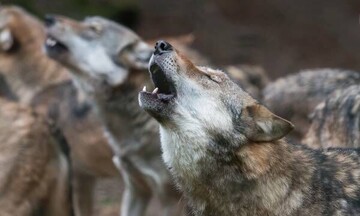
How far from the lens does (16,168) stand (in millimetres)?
7168

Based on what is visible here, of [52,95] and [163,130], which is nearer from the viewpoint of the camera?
[163,130]

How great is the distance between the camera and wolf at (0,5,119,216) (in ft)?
34.0

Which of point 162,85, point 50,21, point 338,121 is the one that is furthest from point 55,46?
point 162,85

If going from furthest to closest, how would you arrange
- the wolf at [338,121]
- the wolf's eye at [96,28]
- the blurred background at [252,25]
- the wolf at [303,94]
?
the blurred background at [252,25]
the wolf's eye at [96,28]
the wolf at [303,94]
the wolf at [338,121]

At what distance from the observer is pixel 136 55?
941cm

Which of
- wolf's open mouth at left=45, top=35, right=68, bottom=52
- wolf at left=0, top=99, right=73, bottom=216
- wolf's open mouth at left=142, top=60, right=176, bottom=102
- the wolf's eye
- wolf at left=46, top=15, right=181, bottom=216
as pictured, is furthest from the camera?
the wolf's eye

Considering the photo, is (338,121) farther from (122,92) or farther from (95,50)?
(95,50)

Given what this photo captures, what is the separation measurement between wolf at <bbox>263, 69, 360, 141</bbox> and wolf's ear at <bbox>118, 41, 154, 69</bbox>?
3.91 feet

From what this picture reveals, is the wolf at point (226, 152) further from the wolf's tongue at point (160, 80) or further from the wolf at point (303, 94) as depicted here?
the wolf at point (303, 94)

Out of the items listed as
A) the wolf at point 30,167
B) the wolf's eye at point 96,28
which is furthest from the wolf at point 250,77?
the wolf at point 30,167

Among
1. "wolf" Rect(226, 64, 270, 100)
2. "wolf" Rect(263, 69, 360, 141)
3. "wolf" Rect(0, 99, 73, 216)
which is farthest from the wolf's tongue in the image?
"wolf" Rect(226, 64, 270, 100)

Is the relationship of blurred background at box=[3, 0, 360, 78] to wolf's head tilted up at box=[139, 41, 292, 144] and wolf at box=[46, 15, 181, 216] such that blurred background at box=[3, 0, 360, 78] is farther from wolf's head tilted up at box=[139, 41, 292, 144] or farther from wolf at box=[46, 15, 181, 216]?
wolf's head tilted up at box=[139, 41, 292, 144]

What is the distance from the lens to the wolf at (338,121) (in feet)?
23.8

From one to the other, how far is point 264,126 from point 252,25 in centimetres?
1172
